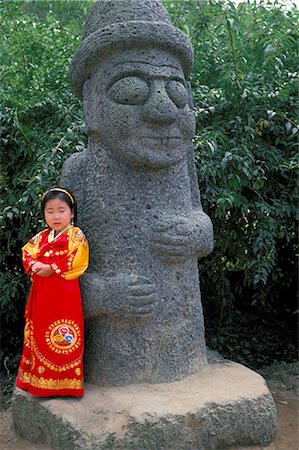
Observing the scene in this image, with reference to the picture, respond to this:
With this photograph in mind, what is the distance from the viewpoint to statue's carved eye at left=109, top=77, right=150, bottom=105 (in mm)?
2428

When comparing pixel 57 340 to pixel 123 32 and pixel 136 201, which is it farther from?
pixel 123 32

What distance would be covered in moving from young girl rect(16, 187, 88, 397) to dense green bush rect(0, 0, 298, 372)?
736mm

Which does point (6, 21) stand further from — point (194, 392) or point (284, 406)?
point (284, 406)

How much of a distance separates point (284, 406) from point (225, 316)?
1334 millimetres

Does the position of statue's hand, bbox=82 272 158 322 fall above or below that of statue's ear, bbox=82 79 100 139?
below

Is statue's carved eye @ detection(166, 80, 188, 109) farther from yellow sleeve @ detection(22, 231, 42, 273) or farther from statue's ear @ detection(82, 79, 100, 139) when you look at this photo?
yellow sleeve @ detection(22, 231, 42, 273)

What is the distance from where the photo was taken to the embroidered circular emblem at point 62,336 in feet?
7.77

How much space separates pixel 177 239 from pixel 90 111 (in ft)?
2.42

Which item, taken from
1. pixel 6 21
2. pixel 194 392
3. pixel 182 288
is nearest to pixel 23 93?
pixel 6 21

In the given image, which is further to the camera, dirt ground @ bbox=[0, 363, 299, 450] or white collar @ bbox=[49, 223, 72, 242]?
dirt ground @ bbox=[0, 363, 299, 450]

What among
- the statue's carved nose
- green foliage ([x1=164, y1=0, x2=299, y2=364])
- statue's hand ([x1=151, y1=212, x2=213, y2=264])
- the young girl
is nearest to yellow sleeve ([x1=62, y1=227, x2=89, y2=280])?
the young girl

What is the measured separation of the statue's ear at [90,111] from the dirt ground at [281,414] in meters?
1.45

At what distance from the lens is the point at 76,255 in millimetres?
2385

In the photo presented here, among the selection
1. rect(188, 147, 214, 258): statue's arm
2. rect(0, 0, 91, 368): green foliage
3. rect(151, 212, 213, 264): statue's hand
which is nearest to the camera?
rect(151, 212, 213, 264): statue's hand
